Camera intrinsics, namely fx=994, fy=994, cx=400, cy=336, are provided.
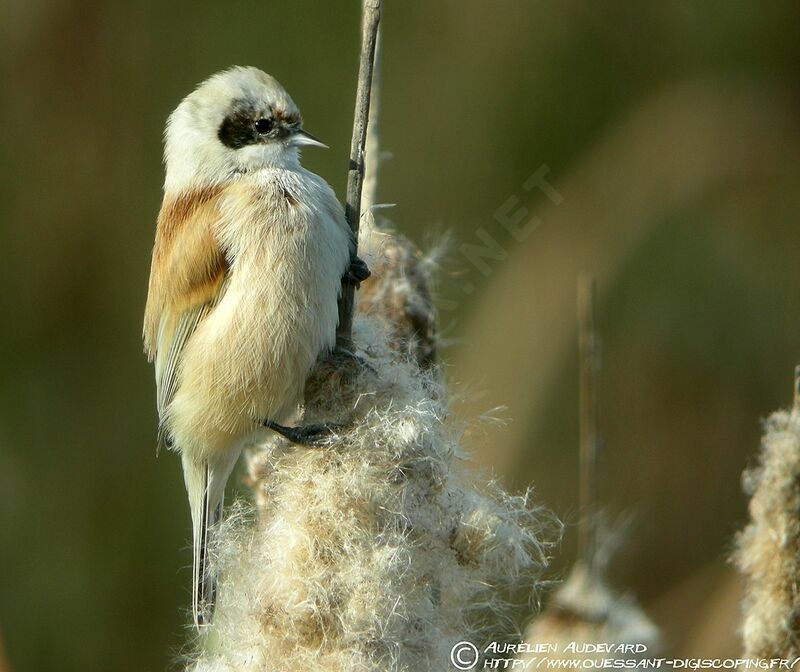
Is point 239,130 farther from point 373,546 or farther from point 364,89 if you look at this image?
point 373,546

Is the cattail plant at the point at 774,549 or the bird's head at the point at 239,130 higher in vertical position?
the bird's head at the point at 239,130

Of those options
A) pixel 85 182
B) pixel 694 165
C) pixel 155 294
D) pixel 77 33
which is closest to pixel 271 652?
pixel 155 294

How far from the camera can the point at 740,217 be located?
4.36 metres

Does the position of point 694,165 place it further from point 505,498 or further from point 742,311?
point 505,498

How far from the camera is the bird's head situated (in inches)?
92.0

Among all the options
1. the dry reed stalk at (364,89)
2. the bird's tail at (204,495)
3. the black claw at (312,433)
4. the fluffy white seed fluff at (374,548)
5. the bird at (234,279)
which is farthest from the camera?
the bird's tail at (204,495)

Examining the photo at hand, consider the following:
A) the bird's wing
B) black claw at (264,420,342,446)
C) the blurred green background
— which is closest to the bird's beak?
the bird's wing

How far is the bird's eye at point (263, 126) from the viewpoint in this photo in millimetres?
2340

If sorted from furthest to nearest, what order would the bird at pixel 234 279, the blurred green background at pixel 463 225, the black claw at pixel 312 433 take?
the blurred green background at pixel 463 225 < the bird at pixel 234 279 < the black claw at pixel 312 433

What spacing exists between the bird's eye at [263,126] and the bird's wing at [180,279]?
18cm

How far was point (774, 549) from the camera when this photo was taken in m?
1.72

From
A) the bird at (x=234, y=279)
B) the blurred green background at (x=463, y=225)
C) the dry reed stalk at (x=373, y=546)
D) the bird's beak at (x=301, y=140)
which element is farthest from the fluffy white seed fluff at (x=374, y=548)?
the blurred green background at (x=463, y=225)

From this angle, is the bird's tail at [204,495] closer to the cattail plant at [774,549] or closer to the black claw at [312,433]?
the black claw at [312,433]

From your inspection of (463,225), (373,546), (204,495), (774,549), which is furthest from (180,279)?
(463,225)
